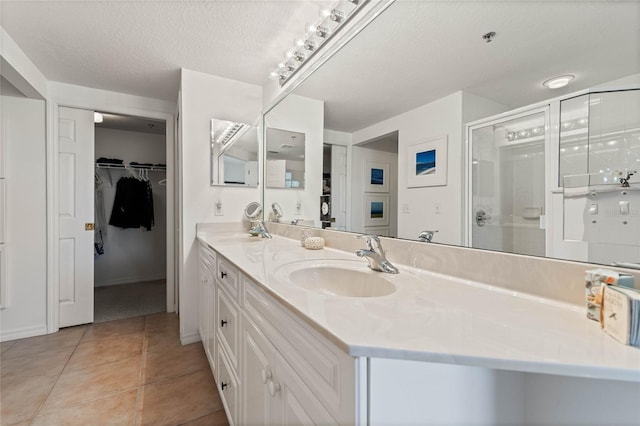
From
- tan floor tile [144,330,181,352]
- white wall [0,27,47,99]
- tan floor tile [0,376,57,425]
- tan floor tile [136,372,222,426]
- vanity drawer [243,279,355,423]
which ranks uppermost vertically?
white wall [0,27,47,99]

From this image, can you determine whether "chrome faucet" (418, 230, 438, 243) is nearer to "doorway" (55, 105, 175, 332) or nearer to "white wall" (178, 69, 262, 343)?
"white wall" (178, 69, 262, 343)

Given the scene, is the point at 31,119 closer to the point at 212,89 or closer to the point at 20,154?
the point at 20,154

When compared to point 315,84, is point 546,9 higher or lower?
lower

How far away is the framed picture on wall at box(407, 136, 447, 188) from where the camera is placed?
1.03 m

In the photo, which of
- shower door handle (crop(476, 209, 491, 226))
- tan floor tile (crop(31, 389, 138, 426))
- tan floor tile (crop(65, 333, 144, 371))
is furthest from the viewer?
tan floor tile (crop(65, 333, 144, 371))

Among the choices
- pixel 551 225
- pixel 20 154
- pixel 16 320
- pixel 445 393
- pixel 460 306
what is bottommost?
pixel 16 320

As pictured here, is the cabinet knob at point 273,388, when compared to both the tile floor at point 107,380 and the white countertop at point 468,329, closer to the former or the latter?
the white countertop at point 468,329

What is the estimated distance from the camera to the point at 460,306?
67 cm

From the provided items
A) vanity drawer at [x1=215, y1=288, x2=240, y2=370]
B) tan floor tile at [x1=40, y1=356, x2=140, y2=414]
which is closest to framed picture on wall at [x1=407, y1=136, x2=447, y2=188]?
vanity drawer at [x1=215, y1=288, x2=240, y2=370]

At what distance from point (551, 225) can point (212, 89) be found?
2.40 m

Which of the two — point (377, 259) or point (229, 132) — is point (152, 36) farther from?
point (377, 259)

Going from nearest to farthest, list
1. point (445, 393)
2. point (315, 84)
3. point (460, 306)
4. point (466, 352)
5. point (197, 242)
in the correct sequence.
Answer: point (466, 352) → point (445, 393) → point (460, 306) → point (315, 84) → point (197, 242)

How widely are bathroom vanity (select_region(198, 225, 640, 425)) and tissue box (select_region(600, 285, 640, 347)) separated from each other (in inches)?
0.7

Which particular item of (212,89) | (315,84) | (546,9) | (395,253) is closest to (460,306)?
(395,253)
